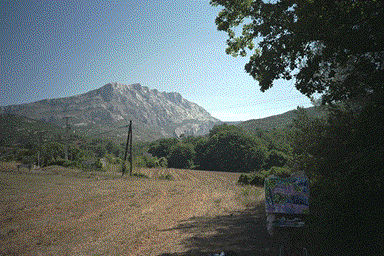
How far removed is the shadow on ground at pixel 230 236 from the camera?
7.39 meters

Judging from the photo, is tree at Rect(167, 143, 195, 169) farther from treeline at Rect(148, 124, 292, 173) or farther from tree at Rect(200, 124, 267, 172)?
tree at Rect(200, 124, 267, 172)

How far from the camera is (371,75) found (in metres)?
7.80

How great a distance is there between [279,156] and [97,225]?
64640mm

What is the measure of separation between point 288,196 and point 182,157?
264 ft

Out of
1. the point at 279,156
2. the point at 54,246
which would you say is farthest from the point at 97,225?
the point at 279,156

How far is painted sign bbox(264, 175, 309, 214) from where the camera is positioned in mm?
4891

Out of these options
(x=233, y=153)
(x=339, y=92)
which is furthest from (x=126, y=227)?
(x=233, y=153)

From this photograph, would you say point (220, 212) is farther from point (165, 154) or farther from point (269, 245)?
point (165, 154)

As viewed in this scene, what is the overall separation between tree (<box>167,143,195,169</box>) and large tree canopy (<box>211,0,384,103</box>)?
246 feet

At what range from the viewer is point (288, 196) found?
494 cm

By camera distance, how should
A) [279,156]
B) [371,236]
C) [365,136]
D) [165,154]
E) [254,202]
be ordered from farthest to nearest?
[165,154]
[279,156]
[254,202]
[365,136]
[371,236]

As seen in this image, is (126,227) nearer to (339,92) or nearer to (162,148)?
(339,92)

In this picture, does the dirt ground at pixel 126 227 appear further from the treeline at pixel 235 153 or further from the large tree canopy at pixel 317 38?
the treeline at pixel 235 153

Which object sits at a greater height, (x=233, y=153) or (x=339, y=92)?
(x=339, y=92)
